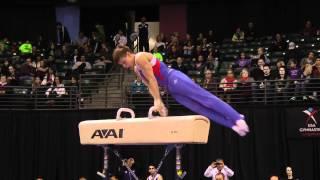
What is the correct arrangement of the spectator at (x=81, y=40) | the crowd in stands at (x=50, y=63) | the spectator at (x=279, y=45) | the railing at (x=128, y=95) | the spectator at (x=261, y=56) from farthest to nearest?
1. the spectator at (x=81, y=40)
2. the spectator at (x=279, y=45)
3. the crowd in stands at (x=50, y=63)
4. the spectator at (x=261, y=56)
5. the railing at (x=128, y=95)

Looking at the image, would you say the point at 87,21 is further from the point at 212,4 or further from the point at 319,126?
the point at 319,126

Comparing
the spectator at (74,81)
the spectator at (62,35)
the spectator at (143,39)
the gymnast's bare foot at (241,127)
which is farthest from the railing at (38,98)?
the gymnast's bare foot at (241,127)

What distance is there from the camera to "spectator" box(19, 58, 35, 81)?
13.5m

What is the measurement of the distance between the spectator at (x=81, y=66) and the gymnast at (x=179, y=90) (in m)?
8.69

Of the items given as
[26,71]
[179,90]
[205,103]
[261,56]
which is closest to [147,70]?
[179,90]

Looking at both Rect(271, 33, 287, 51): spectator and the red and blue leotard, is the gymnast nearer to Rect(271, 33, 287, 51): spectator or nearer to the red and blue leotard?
the red and blue leotard

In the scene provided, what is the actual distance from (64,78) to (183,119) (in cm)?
891

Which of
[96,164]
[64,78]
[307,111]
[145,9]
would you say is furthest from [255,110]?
[145,9]

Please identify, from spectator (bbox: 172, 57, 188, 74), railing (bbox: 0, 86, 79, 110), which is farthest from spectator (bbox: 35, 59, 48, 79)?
spectator (bbox: 172, 57, 188, 74)

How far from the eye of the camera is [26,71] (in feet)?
45.2

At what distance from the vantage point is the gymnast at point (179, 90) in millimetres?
5148

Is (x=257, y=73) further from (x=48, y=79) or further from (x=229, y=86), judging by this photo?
(x=48, y=79)

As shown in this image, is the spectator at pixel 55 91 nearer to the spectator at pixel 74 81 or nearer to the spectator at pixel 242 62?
the spectator at pixel 74 81

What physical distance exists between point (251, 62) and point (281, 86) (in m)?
1.70
